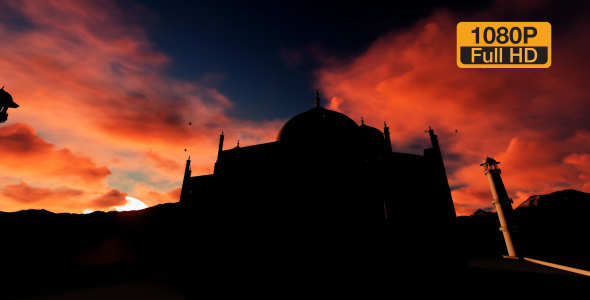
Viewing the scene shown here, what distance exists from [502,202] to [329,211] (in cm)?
1441

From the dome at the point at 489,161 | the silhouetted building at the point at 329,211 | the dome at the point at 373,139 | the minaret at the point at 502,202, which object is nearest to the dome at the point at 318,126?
the silhouetted building at the point at 329,211

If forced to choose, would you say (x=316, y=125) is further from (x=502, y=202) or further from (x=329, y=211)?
(x=502, y=202)

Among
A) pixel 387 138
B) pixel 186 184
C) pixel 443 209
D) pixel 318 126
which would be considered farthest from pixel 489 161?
pixel 186 184

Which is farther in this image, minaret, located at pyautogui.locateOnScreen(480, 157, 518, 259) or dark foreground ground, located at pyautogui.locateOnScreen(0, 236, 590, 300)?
minaret, located at pyautogui.locateOnScreen(480, 157, 518, 259)

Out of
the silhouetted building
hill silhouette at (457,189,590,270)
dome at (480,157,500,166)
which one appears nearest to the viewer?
the silhouetted building

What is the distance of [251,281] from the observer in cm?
1174

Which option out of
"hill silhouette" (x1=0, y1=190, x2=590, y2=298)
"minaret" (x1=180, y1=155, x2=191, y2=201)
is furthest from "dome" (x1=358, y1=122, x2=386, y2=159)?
"minaret" (x1=180, y1=155, x2=191, y2=201)

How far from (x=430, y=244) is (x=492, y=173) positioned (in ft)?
37.0

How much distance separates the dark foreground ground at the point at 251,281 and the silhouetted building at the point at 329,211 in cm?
28

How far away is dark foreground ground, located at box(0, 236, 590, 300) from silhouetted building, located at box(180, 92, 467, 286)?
276 millimetres

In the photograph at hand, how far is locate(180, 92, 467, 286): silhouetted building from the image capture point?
11.9 metres

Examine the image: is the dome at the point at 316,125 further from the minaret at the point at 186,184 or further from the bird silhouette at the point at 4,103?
the bird silhouette at the point at 4,103

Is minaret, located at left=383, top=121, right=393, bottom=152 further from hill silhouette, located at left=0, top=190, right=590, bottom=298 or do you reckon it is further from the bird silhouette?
the bird silhouette

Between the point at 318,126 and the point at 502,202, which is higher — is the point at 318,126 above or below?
above
